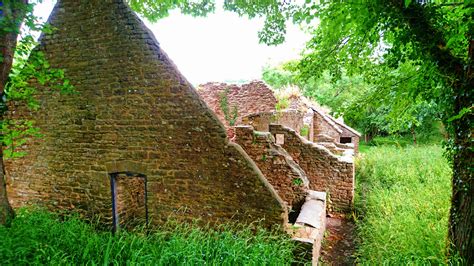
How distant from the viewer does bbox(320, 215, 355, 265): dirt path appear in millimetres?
5734

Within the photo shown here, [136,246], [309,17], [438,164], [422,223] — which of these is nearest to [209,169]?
[136,246]

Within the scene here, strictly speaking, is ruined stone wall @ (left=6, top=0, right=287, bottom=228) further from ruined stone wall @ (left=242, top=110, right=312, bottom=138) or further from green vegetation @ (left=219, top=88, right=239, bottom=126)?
green vegetation @ (left=219, top=88, right=239, bottom=126)

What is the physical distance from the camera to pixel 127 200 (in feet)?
18.9

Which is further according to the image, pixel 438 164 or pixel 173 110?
pixel 438 164

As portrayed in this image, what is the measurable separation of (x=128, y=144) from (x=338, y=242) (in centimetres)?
573

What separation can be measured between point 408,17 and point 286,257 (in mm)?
3866

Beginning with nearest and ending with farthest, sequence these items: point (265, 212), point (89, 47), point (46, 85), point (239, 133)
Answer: point (265, 212), point (89, 47), point (46, 85), point (239, 133)

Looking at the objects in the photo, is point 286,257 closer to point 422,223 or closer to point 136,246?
point 136,246

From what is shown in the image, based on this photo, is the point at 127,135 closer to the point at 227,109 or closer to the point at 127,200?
the point at 127,200

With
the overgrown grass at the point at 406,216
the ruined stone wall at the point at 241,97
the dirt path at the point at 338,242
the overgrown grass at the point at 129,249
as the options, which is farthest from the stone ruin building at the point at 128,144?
the ruined stone wall at the point at 241,97

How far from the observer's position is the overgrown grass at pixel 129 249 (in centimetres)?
348

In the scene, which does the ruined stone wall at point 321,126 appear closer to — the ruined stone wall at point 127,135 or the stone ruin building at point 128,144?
the stone ruin building at point 128,144

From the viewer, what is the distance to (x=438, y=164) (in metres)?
9.61

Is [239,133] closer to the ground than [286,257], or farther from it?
farther from it
